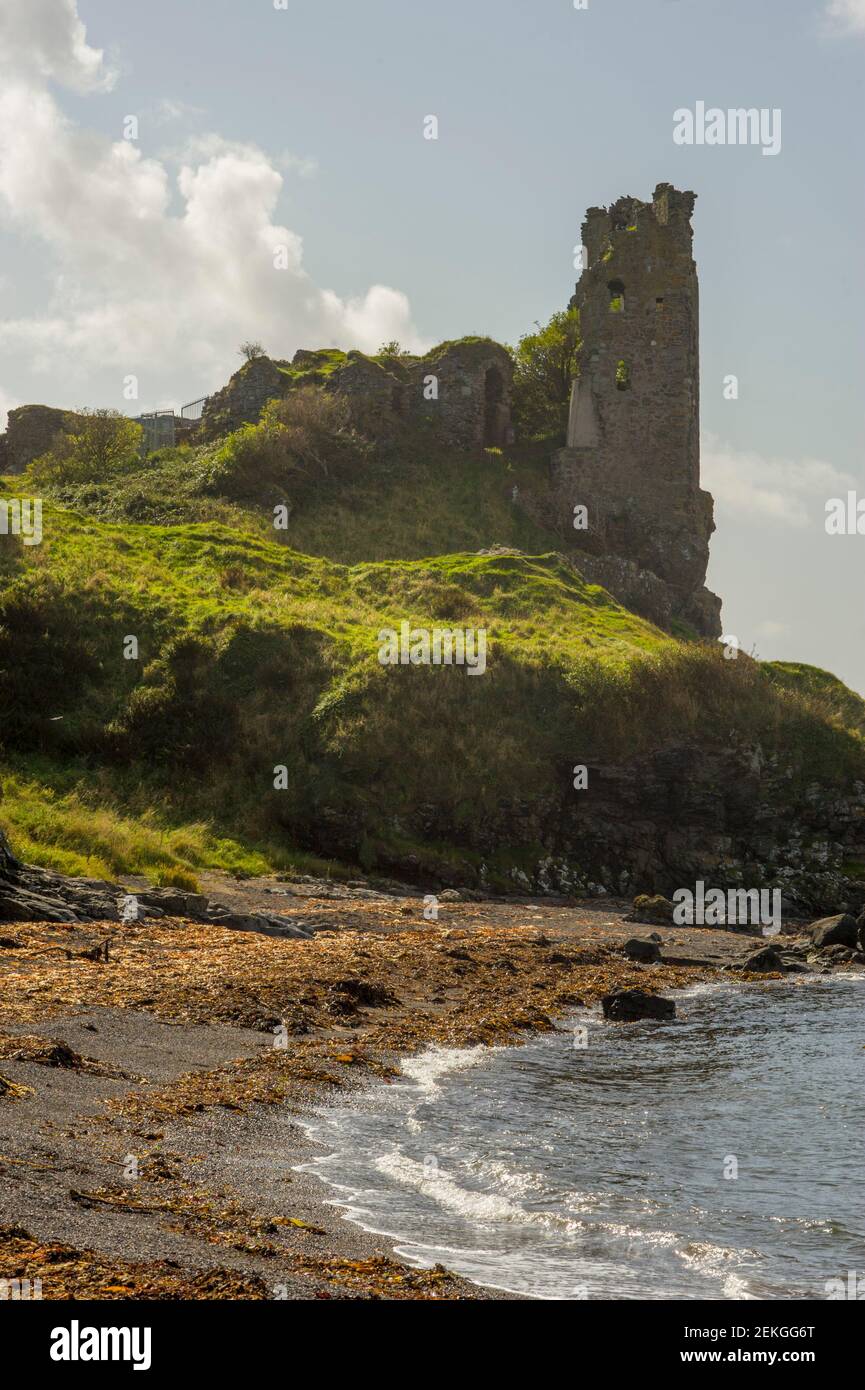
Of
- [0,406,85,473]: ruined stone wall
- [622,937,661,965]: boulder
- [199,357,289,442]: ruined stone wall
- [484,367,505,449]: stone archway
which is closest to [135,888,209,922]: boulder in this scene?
[622,937,661,965]: boulder

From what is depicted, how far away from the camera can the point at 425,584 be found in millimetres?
49188

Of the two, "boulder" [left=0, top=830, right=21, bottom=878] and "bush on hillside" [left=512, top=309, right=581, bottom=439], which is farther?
"bush on hillside" [left=512, top=309, right=581, bottom=439]

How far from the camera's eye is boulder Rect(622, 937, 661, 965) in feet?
83.6

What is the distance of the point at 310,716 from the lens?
35938mm

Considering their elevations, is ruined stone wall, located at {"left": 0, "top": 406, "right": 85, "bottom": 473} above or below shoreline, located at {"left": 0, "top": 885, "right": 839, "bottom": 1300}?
above

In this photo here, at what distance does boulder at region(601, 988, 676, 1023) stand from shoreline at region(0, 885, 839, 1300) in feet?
2.92

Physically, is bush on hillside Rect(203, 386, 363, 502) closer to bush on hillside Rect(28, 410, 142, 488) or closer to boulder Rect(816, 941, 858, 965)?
bush on hillside Rect(28, 410, 142, 488)

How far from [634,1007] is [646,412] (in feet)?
160

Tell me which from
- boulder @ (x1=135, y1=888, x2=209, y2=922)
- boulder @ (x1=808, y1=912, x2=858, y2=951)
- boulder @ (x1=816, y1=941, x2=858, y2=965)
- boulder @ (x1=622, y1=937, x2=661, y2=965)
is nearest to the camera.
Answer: boulder @ (x1=135, y1=888, x2=209, y2=922)

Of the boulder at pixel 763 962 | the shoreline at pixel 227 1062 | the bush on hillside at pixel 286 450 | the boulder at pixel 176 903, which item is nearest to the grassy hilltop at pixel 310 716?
the boulder at pixel 176 903

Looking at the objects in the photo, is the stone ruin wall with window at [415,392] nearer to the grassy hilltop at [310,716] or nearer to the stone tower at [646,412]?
the stone tower at [646,412]
